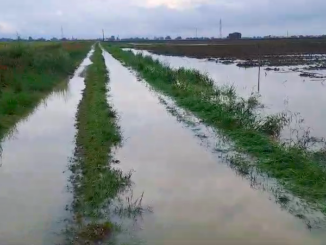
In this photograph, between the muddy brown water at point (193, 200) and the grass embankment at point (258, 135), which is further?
the grass embankment at point (258, 135)

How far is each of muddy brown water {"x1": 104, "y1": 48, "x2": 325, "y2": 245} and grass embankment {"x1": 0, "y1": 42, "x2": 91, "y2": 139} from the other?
15.2 feet

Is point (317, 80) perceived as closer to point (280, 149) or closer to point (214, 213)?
point (280, 149)

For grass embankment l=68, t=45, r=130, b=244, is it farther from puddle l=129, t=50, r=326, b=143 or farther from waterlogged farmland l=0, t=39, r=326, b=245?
puddle l=129, t=50, r=326, b=143

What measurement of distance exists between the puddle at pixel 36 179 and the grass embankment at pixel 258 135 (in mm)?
3965

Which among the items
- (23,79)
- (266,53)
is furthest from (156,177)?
(266,53)

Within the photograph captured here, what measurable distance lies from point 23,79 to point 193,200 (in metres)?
14.9

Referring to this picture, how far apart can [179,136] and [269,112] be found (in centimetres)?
451

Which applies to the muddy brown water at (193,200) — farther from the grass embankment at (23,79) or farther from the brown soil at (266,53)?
the brown soil at (266,53)

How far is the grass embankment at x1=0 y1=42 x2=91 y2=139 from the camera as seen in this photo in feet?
46.7

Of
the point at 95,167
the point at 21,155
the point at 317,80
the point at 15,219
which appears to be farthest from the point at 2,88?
the point at 317,80

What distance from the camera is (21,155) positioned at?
9.72m


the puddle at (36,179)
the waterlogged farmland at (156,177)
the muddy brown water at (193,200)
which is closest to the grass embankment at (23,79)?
the waterlogged farmland at (156,177)

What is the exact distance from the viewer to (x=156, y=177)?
26.8 ft

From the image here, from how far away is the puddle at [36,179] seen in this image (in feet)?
19.6
